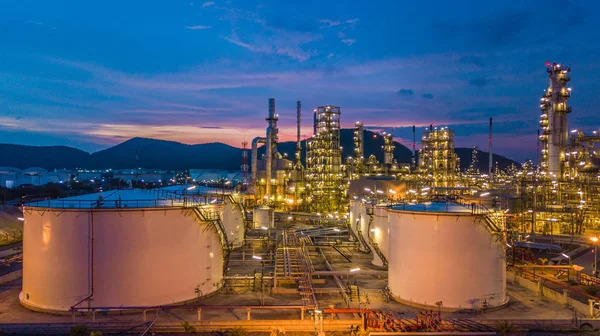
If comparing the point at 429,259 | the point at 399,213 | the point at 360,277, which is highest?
the point at 399,213

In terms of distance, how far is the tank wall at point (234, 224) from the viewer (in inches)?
1228

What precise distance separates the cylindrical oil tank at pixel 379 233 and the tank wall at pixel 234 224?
9.43 meters

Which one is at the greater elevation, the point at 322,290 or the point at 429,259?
the point at 429,259

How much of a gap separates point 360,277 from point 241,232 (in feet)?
42.2

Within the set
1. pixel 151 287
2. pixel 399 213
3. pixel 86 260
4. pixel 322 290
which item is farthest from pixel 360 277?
pixel 86 260

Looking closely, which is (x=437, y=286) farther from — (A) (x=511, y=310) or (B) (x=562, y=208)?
(B) (x=562, y=208)

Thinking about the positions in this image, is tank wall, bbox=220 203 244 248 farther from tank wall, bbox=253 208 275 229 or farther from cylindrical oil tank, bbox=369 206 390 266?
cylindrical oil tank, bbox=369 206 390 266

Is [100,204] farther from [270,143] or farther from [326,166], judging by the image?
[326,166]

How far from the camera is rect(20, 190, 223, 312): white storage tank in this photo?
1791 cm

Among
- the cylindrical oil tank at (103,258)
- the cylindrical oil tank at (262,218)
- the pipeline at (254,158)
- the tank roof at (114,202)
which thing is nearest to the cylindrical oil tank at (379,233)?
the tank roof at (114,202)

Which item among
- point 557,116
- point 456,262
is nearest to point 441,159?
point 557,116

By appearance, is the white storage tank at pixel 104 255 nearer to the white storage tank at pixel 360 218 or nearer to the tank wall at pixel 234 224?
the tank wall at pixel 234 224

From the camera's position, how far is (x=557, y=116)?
48.8 metres

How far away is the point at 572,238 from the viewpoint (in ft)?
123
